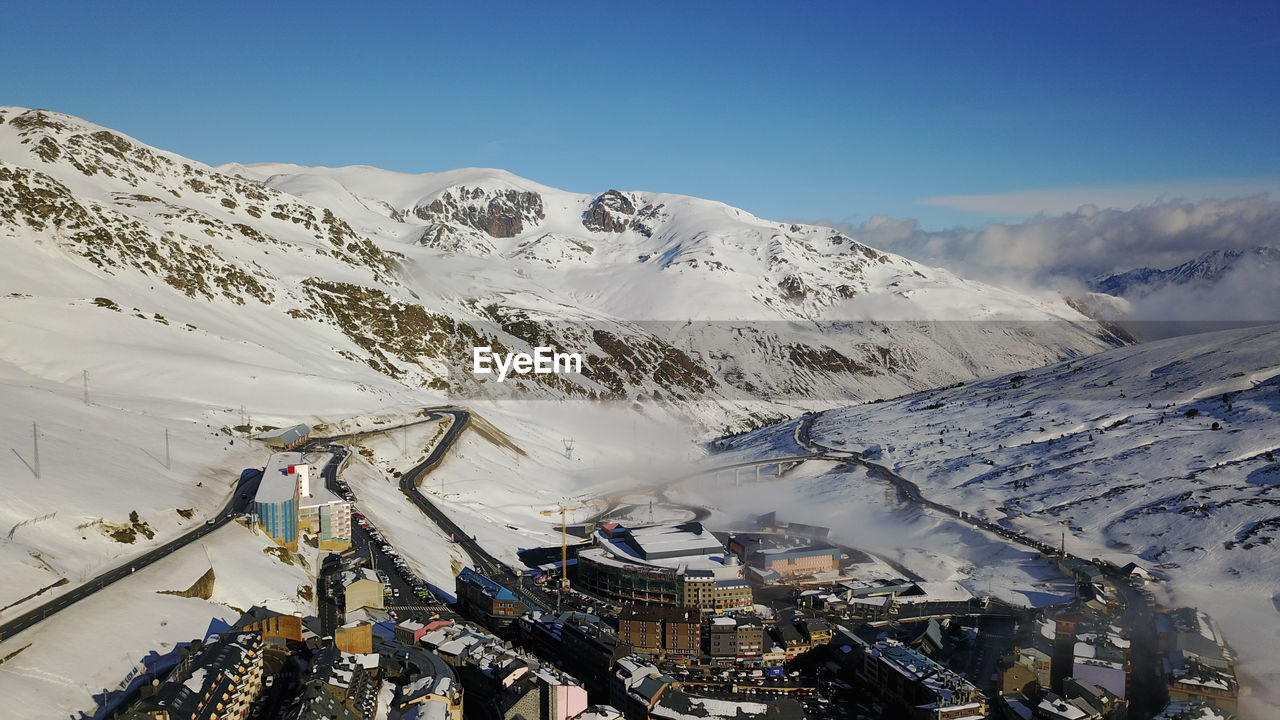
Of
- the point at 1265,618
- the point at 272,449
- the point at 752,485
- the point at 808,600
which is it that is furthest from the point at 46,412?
the point at 1265,618

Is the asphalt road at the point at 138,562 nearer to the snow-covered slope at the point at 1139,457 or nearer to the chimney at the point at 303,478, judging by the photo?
the chimney at the point at 303,478

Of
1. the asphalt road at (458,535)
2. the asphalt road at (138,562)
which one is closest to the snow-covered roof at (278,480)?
the asphalt road at (138,562)

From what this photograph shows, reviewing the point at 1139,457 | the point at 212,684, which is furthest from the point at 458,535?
the point at 1139,457

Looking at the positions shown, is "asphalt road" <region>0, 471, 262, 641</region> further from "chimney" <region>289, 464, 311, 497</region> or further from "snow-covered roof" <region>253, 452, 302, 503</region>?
"chimney" <region>289, 464, 311, 497</region>

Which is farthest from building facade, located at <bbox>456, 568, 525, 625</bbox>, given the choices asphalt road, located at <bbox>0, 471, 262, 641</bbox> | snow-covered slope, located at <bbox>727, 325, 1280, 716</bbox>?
snow-covered slope, located at <bbox>727, 325, 1280, 716</bbox>

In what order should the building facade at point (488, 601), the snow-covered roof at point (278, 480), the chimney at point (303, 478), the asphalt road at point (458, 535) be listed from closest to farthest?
the building facade at point (488, 601) < the snow-covered roof at point (278, 480) < the chimney at point (303, 478) < the asphalt road at point (458, 535)
